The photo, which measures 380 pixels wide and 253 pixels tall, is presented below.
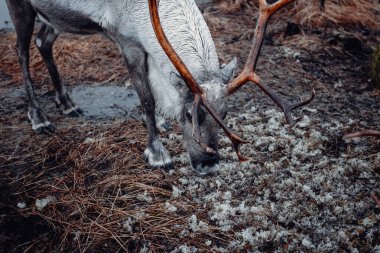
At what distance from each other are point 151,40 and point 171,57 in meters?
0.53

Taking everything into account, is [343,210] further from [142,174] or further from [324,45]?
[324,45]

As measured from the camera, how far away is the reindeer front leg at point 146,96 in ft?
9.70

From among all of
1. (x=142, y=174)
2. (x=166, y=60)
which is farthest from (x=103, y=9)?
(x=142, y=174)

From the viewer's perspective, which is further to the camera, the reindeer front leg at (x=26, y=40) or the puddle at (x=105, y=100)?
the puddle at (x=105, y=100)

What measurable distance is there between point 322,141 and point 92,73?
297 cm

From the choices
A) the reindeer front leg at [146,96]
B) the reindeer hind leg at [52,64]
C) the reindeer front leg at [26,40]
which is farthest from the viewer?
the reindeer hind leg at [52,64]

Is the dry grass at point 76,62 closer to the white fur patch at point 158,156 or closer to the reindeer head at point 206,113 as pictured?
the white fur patch at point 158,156

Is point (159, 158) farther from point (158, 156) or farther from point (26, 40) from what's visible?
point (26, 40)

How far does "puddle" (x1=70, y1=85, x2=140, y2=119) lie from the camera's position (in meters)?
4.06

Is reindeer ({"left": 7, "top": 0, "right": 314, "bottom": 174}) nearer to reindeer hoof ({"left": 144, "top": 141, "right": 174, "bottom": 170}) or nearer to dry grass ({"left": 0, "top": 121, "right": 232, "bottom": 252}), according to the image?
reindeer hoof ({"left": 144, "top": 141, "right": 174, "bottom": 170})

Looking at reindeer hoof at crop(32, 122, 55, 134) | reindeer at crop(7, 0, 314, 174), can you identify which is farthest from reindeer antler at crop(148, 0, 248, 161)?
reindeer hoof at crop(32, 122, 55, 134)

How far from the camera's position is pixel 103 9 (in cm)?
302

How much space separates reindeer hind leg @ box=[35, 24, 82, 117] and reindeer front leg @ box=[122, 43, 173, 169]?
47.9 inches

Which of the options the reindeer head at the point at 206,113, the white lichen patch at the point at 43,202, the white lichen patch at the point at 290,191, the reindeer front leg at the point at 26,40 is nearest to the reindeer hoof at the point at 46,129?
the reindeer front leg at the point at 26,40
